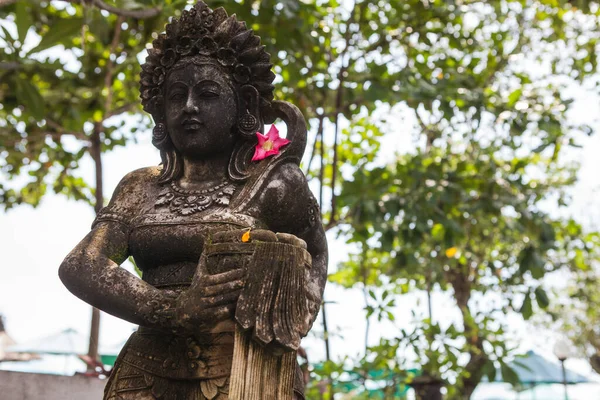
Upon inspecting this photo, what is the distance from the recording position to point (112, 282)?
8.34ft

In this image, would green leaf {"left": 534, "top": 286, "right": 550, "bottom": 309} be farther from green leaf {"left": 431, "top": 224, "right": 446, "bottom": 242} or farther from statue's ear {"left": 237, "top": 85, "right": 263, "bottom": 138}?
statue's ear {"left": 237, "top": 85, "right": 263, "bottom": 138}

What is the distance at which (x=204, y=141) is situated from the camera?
2.90 m

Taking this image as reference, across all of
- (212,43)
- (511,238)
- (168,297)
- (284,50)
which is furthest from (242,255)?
(511,238)

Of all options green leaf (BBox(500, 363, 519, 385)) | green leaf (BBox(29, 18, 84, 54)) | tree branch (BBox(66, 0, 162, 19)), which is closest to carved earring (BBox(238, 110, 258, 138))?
green leaf (BBox(29, 18, 84, 54))

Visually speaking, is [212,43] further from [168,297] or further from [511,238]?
[511,238]

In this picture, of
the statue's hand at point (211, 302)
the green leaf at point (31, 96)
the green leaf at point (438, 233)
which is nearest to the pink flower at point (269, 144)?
the statue's hand at point (211, 302)

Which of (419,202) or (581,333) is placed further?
(581,333)

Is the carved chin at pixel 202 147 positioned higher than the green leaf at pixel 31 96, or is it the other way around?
the green leaf at pixel 31 96

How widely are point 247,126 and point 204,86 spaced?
0.24 m

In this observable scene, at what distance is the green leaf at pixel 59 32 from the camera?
14.1 feet

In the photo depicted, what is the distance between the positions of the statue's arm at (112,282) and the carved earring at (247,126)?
63 centimetres

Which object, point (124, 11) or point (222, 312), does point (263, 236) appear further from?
point (124, 11)

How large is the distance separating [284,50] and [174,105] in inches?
136

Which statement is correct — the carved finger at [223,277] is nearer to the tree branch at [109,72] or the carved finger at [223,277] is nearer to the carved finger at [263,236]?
the carved finger at [263,236]
